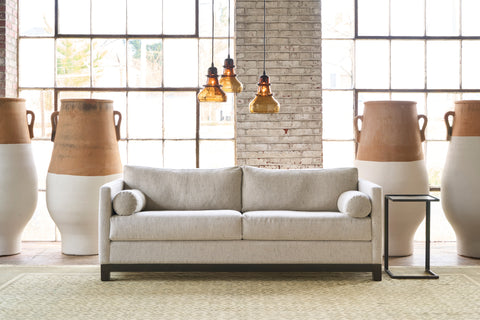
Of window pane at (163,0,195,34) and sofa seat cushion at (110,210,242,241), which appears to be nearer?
sofa seat cushion at (110,210,242,241)

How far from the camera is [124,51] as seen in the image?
5.84 meters

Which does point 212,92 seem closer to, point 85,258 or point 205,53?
point 85,258

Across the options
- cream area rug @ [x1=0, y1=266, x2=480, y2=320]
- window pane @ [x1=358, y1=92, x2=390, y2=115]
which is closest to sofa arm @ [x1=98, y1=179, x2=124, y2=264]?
cream area rug @ [x1=0, y1=266, x2=480, y2=320]

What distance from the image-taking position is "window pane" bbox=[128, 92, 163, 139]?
5.82 m

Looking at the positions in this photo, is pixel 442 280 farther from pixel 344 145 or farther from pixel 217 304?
pixel 344 145

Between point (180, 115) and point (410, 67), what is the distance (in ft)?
8.03

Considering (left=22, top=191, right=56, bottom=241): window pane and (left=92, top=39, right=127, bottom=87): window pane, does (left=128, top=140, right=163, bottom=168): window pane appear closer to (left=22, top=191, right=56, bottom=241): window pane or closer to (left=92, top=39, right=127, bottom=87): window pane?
(left=92, top=39, right=127, bottom=87): window pane

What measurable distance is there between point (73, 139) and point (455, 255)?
11.1ft

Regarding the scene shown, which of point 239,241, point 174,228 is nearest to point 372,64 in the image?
point 239,241

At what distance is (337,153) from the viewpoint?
5.87 metres

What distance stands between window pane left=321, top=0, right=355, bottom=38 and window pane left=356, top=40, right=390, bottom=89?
20 centimetres

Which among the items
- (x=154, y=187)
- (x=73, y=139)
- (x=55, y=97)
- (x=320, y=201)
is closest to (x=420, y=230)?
(x=320, y=201)

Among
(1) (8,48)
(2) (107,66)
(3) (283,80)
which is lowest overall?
(3) (283,80)

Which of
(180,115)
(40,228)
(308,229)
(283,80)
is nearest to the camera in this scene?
(308,229)
